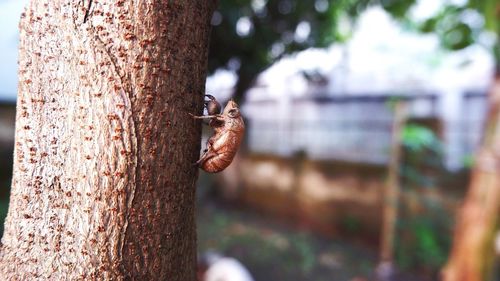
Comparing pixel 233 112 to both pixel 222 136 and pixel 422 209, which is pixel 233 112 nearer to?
pixel 222 136

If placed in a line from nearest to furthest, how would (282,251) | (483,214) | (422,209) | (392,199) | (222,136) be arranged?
(222,136) → (483,214) → (392,199) → (422,209) → (282,251)

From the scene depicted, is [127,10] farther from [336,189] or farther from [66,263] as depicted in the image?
[336,189]

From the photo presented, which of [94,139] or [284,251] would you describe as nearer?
[94,139]

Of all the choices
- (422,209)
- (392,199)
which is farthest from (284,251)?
(422,209)

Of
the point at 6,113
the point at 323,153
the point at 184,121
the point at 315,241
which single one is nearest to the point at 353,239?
the point at 315,241

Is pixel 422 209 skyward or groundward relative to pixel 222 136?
groundward

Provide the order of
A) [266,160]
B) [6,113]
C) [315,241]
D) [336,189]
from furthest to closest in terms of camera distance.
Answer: [266,160] → [6,113] → [336,189] → [315,241]

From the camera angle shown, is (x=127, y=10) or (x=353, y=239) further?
(x=353, y=239)
